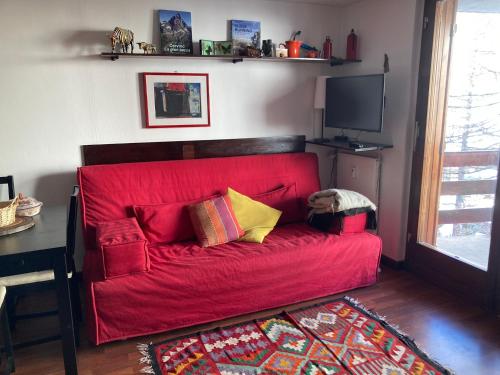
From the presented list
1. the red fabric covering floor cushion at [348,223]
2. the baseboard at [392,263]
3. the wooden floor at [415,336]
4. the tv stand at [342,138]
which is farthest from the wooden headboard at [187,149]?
the baseboard at [392,263]

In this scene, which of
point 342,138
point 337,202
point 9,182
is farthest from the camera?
point 342,138

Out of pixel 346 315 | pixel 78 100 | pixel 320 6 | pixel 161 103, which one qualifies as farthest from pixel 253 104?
pixel 346 315

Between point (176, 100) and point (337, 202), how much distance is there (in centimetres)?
147

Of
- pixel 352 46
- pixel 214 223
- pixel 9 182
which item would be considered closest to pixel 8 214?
pixel 9 182

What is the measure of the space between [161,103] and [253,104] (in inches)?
31.3

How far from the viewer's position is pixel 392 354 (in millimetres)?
2158

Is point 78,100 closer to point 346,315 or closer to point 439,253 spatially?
point 346,315

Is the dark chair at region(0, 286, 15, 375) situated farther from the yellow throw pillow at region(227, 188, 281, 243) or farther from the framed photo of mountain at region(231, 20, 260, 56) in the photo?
the framed photo of mountain at region(231, 20, 260, 56)

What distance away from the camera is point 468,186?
105 inches

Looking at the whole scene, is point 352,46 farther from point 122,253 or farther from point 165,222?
point 122,253

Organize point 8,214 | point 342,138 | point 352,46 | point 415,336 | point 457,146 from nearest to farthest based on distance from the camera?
1. point 8,214
2. point 415,336
3. point 457,146
4. point 352,46
5. point 342,138

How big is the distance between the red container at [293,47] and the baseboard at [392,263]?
187 cm

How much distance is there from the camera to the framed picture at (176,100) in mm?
3055

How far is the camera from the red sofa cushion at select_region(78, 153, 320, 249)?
9.05 ft
